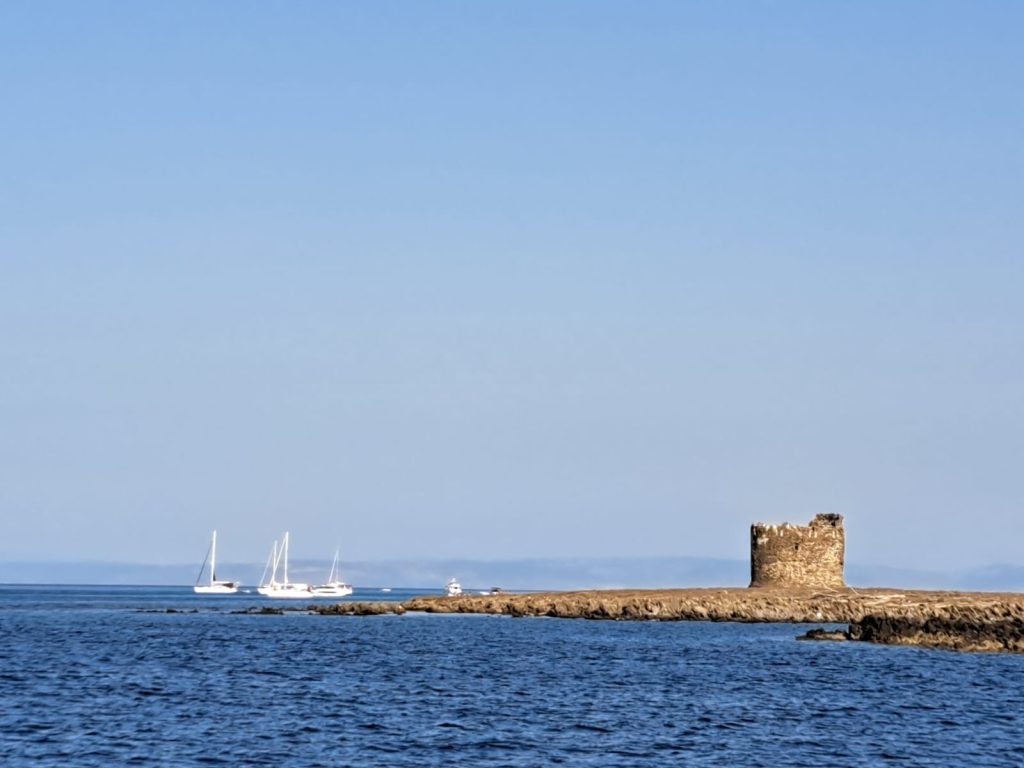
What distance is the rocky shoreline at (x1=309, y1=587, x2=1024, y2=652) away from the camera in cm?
6744

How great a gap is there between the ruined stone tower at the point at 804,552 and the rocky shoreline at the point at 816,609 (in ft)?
4.79

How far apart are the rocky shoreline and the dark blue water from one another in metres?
1.41

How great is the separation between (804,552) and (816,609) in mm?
7269

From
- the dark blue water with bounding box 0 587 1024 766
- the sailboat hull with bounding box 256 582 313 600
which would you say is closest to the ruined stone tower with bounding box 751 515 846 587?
the dark blue water with bounding box 0 587 1024 766

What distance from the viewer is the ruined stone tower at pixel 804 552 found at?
302 feet

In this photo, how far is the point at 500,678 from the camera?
50.2 m

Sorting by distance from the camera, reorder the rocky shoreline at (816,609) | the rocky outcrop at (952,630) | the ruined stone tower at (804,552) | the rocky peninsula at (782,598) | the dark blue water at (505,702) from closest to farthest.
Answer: the dark blue water at (505,702), the rocky outcrop at (952,630), the rocky shoreline at (816,609), the rocky peninsula at (782,598), the ruined stone tower at (804,552)

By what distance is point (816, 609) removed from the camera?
280ft

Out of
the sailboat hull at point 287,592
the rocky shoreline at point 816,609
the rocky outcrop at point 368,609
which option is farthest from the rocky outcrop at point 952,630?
the sailboat hull at point 287,592

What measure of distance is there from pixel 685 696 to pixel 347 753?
1555cm

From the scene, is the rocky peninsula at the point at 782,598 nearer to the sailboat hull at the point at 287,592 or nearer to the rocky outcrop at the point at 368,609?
the rocky outcrop at the point at 368,609

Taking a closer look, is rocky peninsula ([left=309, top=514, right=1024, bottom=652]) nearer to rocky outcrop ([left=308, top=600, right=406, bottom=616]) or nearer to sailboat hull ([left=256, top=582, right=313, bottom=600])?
rocky outcrop ([left=308, top=600, right=406, bottom=616])

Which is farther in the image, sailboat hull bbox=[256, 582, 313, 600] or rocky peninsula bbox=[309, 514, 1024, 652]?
sailboat hull bbox=[256, 582, 313, 600]

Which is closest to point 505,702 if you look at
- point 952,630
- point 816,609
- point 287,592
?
point 952,630
